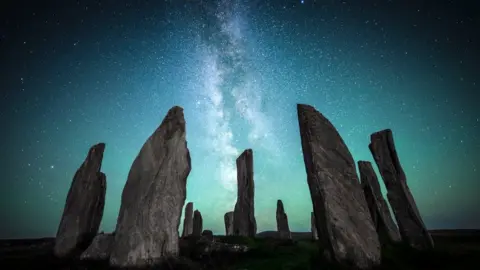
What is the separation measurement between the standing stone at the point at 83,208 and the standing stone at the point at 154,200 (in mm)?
4591

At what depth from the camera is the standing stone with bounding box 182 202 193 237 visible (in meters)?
27.8

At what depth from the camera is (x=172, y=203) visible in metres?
8.11

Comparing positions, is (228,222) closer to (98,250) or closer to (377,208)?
(377,208)

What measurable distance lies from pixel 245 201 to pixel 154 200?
921 cm

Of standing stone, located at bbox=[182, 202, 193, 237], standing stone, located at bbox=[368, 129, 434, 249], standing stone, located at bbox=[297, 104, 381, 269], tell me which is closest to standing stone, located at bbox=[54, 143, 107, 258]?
standing stone, located at bbox=[297, 104, 381, 269]

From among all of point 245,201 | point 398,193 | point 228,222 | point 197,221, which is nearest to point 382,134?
point 398,193

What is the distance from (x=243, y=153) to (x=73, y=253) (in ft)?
36.6

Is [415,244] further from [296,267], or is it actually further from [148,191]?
[148,191]

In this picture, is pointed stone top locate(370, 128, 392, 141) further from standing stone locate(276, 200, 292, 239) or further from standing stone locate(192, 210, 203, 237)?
standing stone locate(192, 210, 203, 237)

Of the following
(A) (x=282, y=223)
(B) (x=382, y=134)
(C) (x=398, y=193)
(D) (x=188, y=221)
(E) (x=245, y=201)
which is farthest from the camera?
(D) (x=188, y=221)

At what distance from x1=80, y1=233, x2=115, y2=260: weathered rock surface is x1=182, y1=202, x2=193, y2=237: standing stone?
20149mm

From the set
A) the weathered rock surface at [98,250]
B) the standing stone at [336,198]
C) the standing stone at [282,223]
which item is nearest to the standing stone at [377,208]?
the standing stone at [336,198]

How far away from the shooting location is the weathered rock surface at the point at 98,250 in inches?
316

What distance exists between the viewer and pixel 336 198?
254 inches
